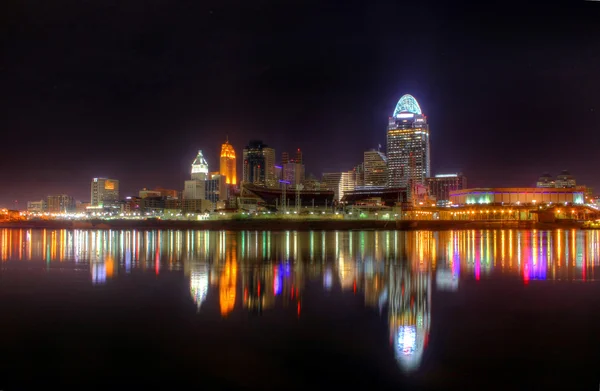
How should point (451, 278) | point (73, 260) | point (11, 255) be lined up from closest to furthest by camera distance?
point (451, 278)
point (73, 260)
point (11, 255)

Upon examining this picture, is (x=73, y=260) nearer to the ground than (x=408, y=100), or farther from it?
nearer to the ground

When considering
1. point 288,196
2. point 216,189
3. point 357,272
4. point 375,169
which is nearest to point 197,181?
point 216,189

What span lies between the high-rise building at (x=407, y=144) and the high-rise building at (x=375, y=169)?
2453 millimetres

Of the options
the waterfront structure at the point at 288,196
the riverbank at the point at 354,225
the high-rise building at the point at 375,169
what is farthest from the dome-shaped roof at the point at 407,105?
the riverbank at the point at 354,225

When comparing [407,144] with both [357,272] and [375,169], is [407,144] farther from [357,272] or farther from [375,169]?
[357,272]

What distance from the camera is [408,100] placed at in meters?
104

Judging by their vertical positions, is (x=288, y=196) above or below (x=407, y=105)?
below

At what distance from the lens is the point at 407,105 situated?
105062mm

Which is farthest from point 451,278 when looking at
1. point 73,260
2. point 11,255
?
point 11,255

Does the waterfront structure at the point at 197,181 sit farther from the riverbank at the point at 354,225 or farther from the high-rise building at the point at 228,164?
the riverbank at the point at 354,225

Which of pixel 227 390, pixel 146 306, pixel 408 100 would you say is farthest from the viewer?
pixel 408 100

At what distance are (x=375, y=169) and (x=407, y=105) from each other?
16510mm

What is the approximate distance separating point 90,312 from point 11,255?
10.4 m

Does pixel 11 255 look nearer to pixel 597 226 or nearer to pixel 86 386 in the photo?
pixel 86 386
